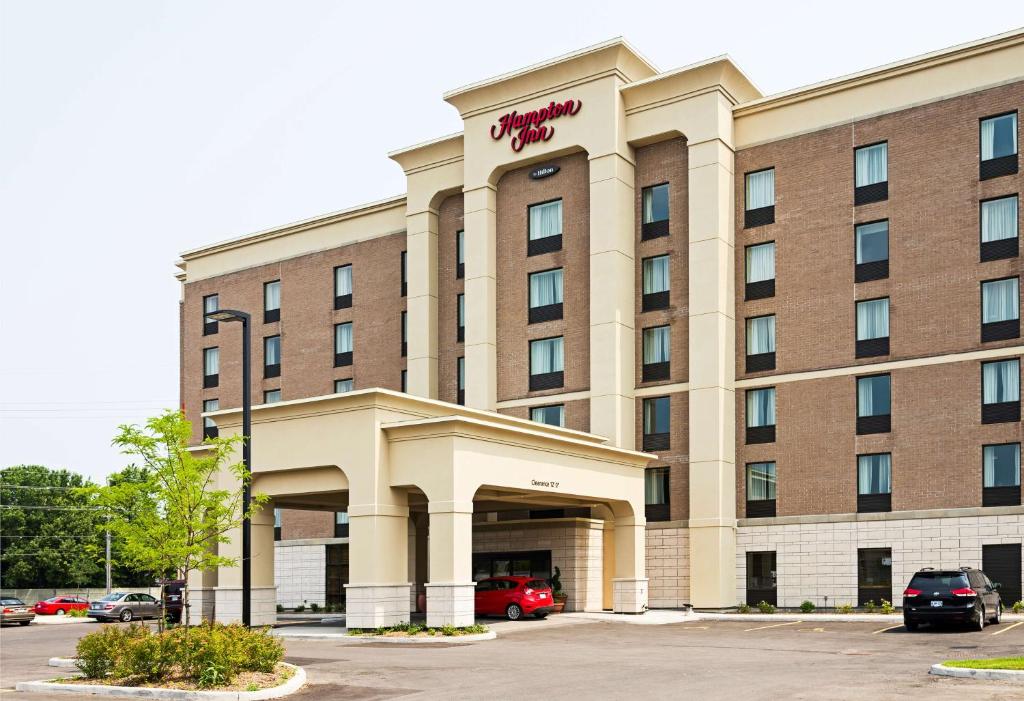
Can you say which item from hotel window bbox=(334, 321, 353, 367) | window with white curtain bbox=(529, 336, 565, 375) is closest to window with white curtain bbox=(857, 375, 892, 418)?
window with white curtain bbox=(529, 336, 565, 375)

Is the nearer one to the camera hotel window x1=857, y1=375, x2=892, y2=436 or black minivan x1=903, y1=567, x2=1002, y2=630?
black minivan x1=903, y1=567, x2=1002, y2=630

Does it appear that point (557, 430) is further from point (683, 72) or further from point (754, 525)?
point (683, 72)

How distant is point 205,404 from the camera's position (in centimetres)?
6738

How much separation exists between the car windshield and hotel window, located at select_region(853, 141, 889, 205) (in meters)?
16.8

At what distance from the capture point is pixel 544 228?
52844mm

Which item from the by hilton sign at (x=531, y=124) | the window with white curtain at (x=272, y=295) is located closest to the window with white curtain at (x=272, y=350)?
the window with white curtain at (x=272, y=295)

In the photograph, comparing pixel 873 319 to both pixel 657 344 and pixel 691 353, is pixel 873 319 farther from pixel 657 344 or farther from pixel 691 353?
pixel 657 344

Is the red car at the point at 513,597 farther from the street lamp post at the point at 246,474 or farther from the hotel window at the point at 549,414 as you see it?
the street lamp post at the point at 246,474

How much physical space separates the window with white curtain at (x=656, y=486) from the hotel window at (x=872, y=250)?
10924 millimetres

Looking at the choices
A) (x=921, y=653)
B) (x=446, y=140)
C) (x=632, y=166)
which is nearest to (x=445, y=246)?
(x=446, y=140)

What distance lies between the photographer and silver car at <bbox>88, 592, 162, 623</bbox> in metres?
53.6

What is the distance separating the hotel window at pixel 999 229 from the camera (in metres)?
42.5

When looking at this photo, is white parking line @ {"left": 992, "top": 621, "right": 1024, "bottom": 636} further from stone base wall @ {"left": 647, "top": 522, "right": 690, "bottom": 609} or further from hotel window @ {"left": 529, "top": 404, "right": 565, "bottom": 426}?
hotel window @ {"left": 529, "top": 404, "right": 565, "bottom": 426}

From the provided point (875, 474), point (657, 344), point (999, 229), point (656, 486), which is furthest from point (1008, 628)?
point (657, 344)
